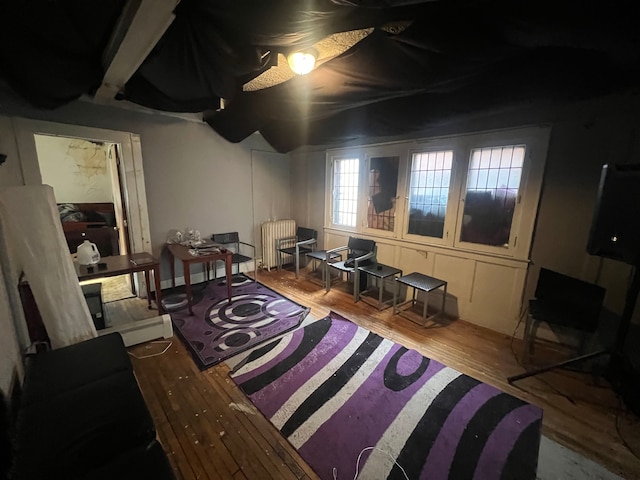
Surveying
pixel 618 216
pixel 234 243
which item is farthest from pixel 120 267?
pixel 618 216

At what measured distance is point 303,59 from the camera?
175 cm

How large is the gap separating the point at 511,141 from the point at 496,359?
205cm

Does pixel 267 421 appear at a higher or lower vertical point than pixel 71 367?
lower

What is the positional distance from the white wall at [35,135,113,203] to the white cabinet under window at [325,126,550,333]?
5153 millimetres

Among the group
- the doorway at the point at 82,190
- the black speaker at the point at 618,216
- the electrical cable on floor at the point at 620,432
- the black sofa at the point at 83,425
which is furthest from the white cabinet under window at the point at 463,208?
the doorway at the point at 82,190

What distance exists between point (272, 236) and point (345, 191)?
4.79ft

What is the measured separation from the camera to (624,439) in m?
1.63

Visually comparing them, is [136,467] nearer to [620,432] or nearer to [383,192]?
[620,432]

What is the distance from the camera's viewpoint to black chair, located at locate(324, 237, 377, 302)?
340 cm

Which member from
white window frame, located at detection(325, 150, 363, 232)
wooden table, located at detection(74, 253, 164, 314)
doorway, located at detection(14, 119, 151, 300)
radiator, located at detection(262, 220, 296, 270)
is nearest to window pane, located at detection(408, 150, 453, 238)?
white window frame, located at detection(325, 150, 363, 232)

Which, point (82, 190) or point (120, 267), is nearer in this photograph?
point (120, 267)

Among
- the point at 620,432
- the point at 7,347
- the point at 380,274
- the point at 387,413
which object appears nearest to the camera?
the point at 7,347

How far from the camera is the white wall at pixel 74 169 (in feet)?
16.0

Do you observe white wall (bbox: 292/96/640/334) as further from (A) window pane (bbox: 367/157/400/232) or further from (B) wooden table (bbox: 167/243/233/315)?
(B) wooden table (bbox: 167/243/233/315)
